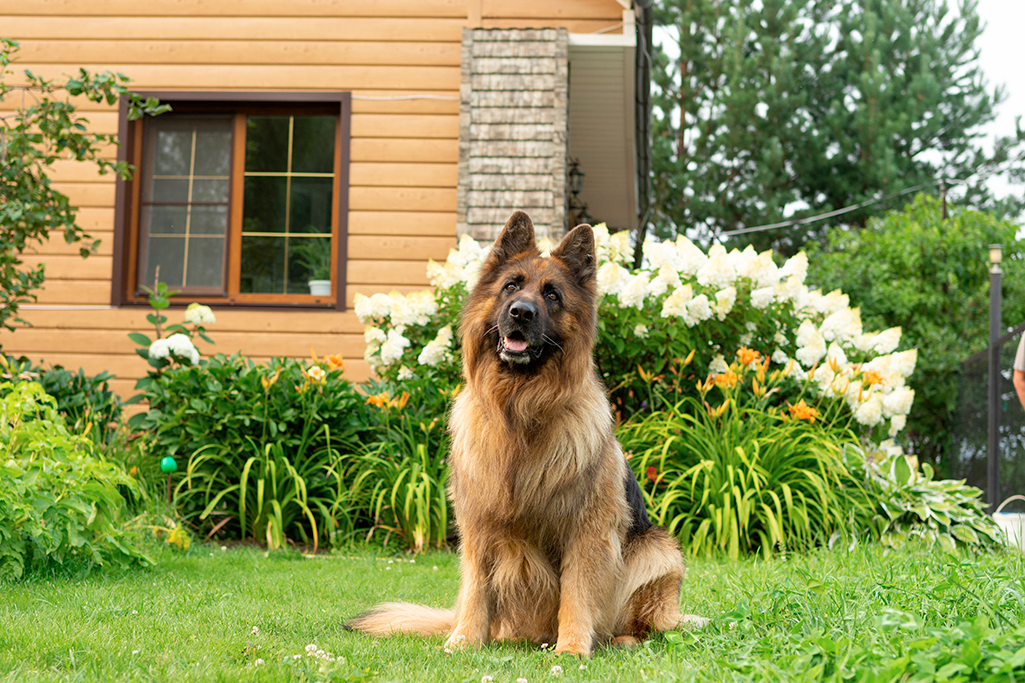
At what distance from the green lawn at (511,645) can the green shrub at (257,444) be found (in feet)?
4.42

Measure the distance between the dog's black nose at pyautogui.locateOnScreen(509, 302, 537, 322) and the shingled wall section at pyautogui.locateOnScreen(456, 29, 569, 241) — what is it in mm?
4513

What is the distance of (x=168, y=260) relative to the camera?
27.1ft

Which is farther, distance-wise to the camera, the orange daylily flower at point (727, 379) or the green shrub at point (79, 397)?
the green shrub at point (79, 397)

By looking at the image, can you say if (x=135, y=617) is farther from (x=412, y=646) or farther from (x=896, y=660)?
(x=896, y=660)

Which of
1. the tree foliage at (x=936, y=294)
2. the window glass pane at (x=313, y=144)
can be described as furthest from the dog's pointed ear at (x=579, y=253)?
the tree foliage at (x=936, y=294)

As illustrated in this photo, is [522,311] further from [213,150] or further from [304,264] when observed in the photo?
[213,150]

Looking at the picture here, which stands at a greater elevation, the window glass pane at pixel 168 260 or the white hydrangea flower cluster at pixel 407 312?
the window glass pane at pixel 168 260

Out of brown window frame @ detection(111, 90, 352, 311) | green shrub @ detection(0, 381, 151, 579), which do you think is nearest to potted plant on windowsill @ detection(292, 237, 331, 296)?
brown window frame @ detection(111, 90, 352, 311)

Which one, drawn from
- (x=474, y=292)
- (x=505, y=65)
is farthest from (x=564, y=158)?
(x=474, y=292)

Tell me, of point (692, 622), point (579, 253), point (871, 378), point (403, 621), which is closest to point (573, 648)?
point (692, 622)

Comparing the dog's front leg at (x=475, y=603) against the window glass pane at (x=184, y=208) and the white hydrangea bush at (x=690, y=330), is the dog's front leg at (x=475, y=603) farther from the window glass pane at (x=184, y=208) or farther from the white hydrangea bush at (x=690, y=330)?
the window glass pane at (x=184, y=208)

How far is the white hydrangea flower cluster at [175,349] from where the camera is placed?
20.8 ft

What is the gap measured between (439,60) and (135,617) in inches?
243

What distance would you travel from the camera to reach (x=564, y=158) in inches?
311
